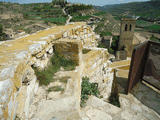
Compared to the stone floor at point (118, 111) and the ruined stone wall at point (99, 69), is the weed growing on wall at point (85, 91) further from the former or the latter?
the ruined stone wall at point (99, 69)

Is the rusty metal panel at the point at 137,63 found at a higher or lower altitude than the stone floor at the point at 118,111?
higher

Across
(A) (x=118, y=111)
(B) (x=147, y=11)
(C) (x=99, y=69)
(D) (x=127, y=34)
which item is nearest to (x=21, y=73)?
(A) (x=118, y=111)

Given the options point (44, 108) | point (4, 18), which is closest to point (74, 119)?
point (44, 108)

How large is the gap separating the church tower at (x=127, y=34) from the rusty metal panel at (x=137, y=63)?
19.3 metres

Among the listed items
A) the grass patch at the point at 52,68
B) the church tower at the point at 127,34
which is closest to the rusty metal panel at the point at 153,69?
the grass patch at the point at 52,68

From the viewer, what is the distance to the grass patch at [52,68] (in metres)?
2.19

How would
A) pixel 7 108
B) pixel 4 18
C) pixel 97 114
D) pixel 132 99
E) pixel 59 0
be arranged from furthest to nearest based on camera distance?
pixel 59 0, pixel 4 18, pixel 132 99, pixel 97 114, pixel 7 108

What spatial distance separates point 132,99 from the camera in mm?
3068

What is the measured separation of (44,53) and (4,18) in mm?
41719

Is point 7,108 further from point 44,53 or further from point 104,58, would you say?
point 104,58

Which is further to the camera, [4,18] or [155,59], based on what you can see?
[4,18]

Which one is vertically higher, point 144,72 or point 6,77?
point 6,77

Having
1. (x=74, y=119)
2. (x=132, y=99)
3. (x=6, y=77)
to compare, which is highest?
(x=6, y=77)

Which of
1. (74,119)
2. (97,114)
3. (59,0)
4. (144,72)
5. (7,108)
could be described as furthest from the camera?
(59,0)
